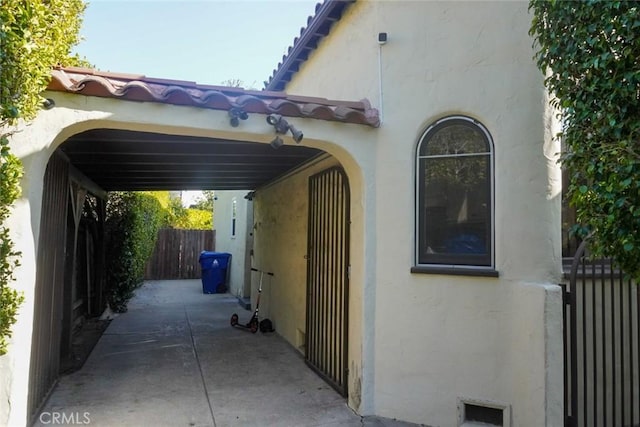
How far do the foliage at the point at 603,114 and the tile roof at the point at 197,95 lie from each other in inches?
82.4

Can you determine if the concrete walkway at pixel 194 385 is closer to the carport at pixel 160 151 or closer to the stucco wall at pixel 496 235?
the carport at pixel 160 151

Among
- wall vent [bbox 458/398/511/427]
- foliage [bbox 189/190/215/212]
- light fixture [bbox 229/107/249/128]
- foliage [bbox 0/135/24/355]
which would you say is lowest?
wall vent [bbox 458/398/511/427]

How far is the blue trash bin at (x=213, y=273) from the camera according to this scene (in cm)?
1552

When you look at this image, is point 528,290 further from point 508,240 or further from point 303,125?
point 303,125

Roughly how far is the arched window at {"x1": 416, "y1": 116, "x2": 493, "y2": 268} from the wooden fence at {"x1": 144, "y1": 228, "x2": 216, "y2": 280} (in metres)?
16.8

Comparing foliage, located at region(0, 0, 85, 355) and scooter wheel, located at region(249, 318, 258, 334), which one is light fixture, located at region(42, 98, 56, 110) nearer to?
foliage, located at region(0, 0, 85, 355)

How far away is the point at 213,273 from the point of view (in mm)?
15594

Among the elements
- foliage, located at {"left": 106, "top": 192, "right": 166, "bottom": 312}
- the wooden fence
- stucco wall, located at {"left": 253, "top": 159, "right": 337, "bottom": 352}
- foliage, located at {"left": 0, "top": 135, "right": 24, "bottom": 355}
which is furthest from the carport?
the wooden fence

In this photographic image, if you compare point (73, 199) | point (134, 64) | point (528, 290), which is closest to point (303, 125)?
point (528, 290)

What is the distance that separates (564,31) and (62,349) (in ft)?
23.9

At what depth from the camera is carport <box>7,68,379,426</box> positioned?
3836 millimetres

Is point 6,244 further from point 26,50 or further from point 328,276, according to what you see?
point 328,276

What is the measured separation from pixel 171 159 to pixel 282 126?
9.38 ft

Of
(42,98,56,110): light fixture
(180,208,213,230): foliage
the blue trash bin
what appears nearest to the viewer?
(42,98,56,110): light fixture
